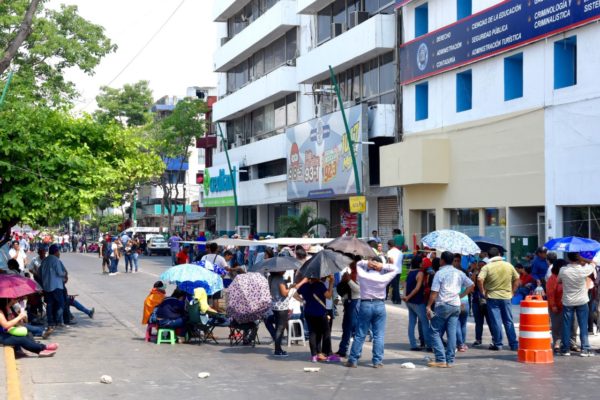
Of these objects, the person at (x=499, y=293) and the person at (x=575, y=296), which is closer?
the person at (x=575, y=296)

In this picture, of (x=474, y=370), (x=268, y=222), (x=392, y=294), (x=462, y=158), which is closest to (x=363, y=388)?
(x=474, y=370)

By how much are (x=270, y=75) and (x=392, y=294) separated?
81.5 ft

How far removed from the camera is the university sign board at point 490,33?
24.7 m

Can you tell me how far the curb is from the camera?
10523 millimetres

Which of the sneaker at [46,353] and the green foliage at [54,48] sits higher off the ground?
the green foliage at [54,48]

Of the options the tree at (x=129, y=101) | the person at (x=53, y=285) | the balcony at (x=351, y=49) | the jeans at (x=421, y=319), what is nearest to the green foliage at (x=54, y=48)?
the balcony at (x=351, y=49)

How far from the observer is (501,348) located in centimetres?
1571

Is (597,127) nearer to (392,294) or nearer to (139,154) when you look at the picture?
(392,294)

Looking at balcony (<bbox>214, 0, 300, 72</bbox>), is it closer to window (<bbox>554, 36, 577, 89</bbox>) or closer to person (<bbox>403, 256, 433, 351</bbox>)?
window (<bbox>554, 36, 577, 89</bbox>)

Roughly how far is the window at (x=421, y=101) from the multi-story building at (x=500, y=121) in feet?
0.12

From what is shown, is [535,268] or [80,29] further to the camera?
[80,29]

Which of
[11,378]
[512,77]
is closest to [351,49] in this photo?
[512,77]

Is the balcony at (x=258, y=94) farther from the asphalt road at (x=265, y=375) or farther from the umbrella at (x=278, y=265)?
the umbrella at (x=278, y=265)

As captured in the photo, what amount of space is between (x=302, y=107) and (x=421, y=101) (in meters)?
13.4
